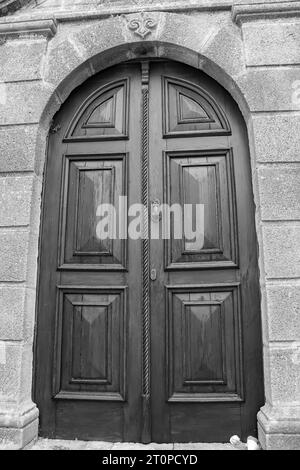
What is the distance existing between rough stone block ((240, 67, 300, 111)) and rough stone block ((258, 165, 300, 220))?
0.53m

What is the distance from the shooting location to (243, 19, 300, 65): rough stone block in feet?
9.87

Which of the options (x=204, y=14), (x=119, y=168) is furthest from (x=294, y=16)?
(x=119, y=168)

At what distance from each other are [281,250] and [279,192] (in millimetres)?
451

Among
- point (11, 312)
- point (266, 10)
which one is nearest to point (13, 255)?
point (11, 312)

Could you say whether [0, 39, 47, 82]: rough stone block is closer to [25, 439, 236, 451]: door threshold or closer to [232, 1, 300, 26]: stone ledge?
[232, 1, 300, 26]: stone ledge

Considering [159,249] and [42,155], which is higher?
[42,155]

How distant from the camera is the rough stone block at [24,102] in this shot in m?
3.11

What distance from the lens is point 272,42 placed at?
304cm

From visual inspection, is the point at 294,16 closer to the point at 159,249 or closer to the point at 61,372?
the point at 159,249

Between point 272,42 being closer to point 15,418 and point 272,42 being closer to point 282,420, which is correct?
point 282,420

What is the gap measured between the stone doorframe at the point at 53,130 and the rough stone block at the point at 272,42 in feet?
0.11

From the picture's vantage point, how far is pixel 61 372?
2.90 m

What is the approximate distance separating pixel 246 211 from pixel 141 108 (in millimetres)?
1308

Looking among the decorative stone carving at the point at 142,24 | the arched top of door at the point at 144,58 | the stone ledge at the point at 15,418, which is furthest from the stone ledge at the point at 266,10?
the stone ledge at the point at 15,418
